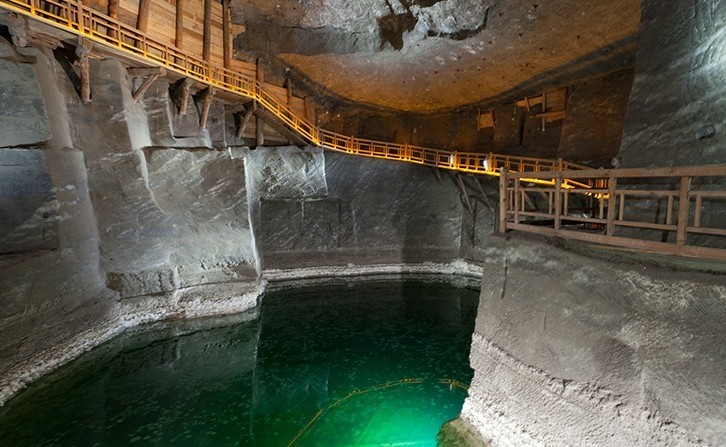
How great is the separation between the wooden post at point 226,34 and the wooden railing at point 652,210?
1436 centimetres

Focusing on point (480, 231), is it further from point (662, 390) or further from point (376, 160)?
point (662, 390)

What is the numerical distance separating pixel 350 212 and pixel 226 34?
9573mm

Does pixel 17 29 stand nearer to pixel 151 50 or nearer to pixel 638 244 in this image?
pixel 151 50

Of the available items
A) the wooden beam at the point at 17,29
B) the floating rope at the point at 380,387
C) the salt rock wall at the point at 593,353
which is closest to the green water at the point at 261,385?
the floating rope at the point at 380,387

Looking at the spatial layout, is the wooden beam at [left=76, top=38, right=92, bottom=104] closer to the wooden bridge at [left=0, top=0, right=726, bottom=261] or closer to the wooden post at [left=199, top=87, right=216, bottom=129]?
the wooden bridge at [left=0, top=0, right=726, bottom=261]

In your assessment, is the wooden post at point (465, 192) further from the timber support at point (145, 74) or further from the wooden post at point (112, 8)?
the wooden post at point (112, 8)

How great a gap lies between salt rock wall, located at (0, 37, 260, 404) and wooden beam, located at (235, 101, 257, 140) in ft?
4.53

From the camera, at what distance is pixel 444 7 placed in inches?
528

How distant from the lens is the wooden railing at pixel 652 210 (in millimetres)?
4207

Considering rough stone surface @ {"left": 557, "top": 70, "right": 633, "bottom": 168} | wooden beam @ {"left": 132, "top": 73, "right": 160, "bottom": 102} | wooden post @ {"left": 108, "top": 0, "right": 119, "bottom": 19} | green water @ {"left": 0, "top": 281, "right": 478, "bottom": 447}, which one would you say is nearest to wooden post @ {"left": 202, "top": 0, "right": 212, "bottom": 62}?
wooden post @ {"left": 108, "top": 0, "right": 119, "bottom": 19}

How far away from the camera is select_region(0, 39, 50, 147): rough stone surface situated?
28.5ft

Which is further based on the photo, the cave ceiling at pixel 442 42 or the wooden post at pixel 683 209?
the cave ceiling at pixel 442 42

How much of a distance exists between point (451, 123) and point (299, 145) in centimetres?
1049

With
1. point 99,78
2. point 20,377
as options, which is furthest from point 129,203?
point 20,377
